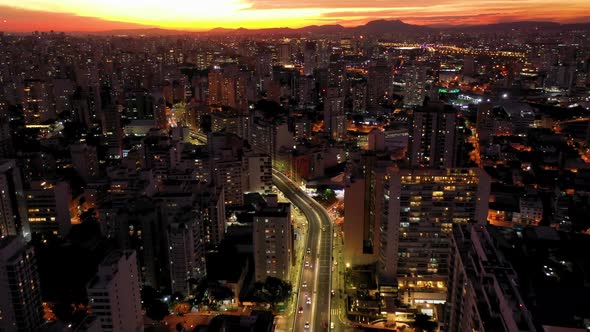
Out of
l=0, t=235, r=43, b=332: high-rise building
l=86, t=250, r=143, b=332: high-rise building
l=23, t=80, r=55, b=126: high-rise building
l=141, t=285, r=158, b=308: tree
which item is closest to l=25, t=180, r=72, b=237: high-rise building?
l=141, t=285, r=158, b=308: tree

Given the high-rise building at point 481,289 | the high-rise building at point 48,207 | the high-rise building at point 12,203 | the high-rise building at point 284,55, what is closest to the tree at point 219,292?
the high-rise building at point 481,289

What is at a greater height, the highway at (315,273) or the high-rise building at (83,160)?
the high-rise building at (83,160)

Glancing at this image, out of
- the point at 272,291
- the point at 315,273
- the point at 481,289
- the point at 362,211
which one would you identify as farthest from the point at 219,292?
the point at 481,289

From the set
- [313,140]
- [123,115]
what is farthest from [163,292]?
[123,115]

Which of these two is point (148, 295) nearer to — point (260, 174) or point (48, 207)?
point (48, 207)

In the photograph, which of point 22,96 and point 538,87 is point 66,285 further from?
point 538,87

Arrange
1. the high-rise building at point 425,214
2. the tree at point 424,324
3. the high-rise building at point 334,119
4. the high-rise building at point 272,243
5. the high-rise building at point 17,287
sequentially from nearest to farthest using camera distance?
the high-rise building at point 17,287, the tree at point 424,324, the high-rise building at point 425,214, the high-rise building at point 272,243, the high-rise building at point 334,119

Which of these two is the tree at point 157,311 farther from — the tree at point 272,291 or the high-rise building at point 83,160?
the high-rise building at point 83,160
